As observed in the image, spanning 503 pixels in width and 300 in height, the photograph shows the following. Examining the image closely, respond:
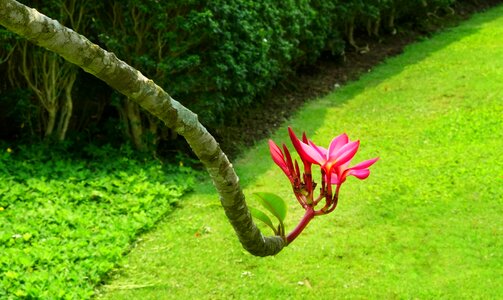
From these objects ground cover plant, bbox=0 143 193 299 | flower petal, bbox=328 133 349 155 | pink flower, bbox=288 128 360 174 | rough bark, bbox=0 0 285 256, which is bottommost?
ground cover plant, bbox=0 143 193 299

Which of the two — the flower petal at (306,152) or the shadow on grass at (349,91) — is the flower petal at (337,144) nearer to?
the flower petal at (306,152)

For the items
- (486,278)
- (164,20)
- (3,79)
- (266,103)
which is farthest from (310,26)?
(486,278)

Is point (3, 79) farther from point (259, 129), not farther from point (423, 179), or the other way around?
point (423, 179)

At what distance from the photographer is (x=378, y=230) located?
198 inches

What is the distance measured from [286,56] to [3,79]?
2.72 meters

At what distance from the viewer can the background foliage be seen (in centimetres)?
593

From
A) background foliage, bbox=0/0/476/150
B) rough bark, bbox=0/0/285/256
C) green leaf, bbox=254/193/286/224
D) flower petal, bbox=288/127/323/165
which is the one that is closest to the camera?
rough bark, bbox=0/0/285/256

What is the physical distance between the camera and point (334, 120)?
7.74 meters

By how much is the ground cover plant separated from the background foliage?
38 cm

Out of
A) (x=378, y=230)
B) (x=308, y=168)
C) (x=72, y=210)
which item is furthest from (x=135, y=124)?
(x=308, y=168)

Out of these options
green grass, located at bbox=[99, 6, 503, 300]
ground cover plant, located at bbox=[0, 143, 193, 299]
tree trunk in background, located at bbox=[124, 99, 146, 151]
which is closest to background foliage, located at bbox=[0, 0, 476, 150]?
tree trunk in background, located at bbox=[124, 99, 146, 151]

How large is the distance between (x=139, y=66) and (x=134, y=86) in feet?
17.2

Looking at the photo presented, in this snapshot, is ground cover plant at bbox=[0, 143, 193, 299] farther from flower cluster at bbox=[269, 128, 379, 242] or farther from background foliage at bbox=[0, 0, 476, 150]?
flower cluster at bbox=[269, 128, 379, 242]

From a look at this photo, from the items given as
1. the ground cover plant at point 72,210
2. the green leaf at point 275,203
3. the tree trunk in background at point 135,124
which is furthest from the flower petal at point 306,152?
the tree trunk in background at point 135,124
